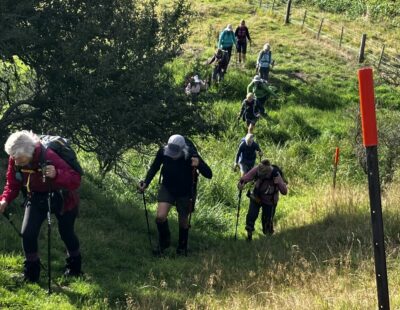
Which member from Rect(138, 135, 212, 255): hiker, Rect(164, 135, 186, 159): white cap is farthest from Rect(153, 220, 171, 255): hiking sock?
Rect(164, 135, 186, 159): white cap

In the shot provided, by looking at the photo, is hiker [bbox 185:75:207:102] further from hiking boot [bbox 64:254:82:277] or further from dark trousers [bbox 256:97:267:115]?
hiking boot [bbox 64:254:82:277]

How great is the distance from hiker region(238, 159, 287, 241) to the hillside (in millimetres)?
463

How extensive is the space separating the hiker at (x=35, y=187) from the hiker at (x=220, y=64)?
578 inches

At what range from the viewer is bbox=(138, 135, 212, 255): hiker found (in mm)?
8477

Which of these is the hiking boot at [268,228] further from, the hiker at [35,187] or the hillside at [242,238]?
the hiker at [35,187]

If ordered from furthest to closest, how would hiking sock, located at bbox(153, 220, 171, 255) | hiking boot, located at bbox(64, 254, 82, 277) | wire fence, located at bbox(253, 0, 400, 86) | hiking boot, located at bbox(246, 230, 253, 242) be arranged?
1. wire fence, located at bbox(253, 0, 400, 86)
2. hiking boot, located at bbox(246, 230, 253, 242)
3. hiking sock, located at bbox(153, 220, 171, 255)
4. hiking boot, located at bbox(64, 254, 82, 277)

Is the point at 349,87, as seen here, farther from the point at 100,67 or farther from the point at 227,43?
the point at 100,67

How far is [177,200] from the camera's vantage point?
8883 mm

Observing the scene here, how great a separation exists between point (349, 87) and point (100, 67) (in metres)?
14.3

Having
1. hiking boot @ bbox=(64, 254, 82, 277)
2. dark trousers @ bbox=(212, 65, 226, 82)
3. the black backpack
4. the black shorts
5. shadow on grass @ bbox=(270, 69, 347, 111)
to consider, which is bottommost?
shadow on grass @ bbox=(270, 69, 347, 111)

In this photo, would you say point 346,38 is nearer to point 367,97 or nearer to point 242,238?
point 242,238

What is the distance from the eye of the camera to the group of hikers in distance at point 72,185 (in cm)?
633

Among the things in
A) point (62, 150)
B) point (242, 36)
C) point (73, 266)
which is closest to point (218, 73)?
point (242, 36)

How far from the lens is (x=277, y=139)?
1856cm
